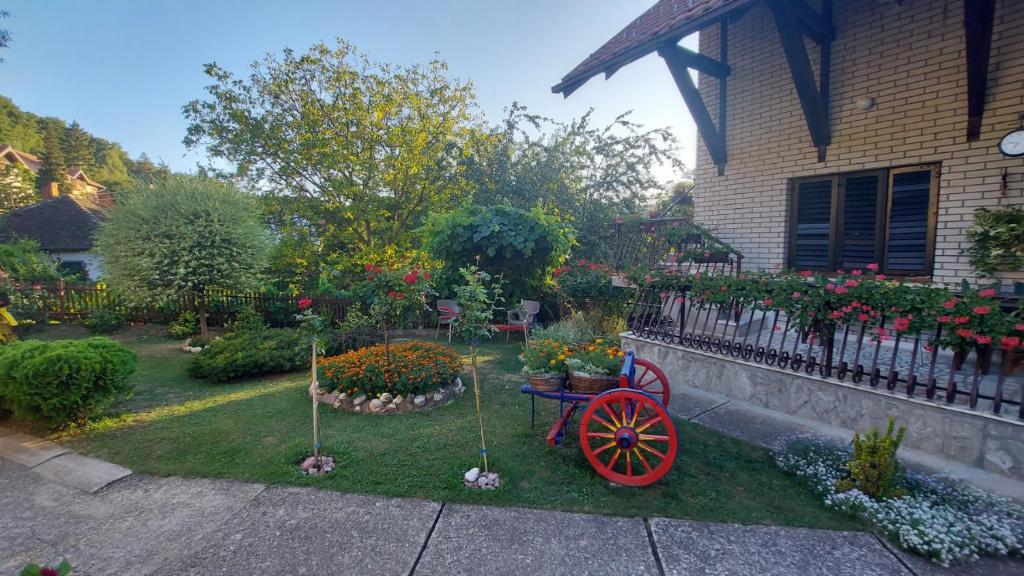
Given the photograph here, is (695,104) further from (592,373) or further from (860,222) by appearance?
(592,373)

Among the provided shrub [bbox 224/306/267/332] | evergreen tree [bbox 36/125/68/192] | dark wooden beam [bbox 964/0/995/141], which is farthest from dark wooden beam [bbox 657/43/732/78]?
evergreen tree [bbox 36/125/68/192]

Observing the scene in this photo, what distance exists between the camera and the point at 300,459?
3.37m

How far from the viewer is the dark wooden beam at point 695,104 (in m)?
5.54

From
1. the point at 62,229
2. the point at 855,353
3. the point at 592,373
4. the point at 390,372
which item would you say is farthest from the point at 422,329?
the point at 62,229

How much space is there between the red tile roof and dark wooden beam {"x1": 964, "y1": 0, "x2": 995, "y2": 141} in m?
1.99

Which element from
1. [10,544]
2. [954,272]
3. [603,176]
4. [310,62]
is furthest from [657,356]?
[310,62]

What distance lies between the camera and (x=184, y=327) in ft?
28.9

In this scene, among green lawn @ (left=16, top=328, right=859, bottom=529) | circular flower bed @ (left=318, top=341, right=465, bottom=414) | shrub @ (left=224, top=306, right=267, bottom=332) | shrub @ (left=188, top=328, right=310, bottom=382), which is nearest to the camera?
green lawn @ (left=16, top=328, right=859, bottom=529)

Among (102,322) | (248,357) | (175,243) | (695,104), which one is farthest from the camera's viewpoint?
(102,322)

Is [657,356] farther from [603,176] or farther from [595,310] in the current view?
[603,176]

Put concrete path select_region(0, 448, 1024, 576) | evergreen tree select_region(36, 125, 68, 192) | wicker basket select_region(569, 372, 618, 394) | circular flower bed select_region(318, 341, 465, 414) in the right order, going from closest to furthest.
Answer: concrete path select_region(0, 448, 1024, 576)
wicker basket select_region(569, 372, 618, 394)
circular flower bed select_region(318, 341, 465, 414)
evergreen tree select_region(36, 125, 68, 192)

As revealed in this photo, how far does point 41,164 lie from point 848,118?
51.9 m

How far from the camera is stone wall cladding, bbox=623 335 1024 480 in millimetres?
2775

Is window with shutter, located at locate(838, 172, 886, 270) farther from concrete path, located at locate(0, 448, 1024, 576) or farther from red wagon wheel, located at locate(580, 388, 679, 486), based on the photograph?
red wagon wheel, located at locate(580, 388, 679, 486)
